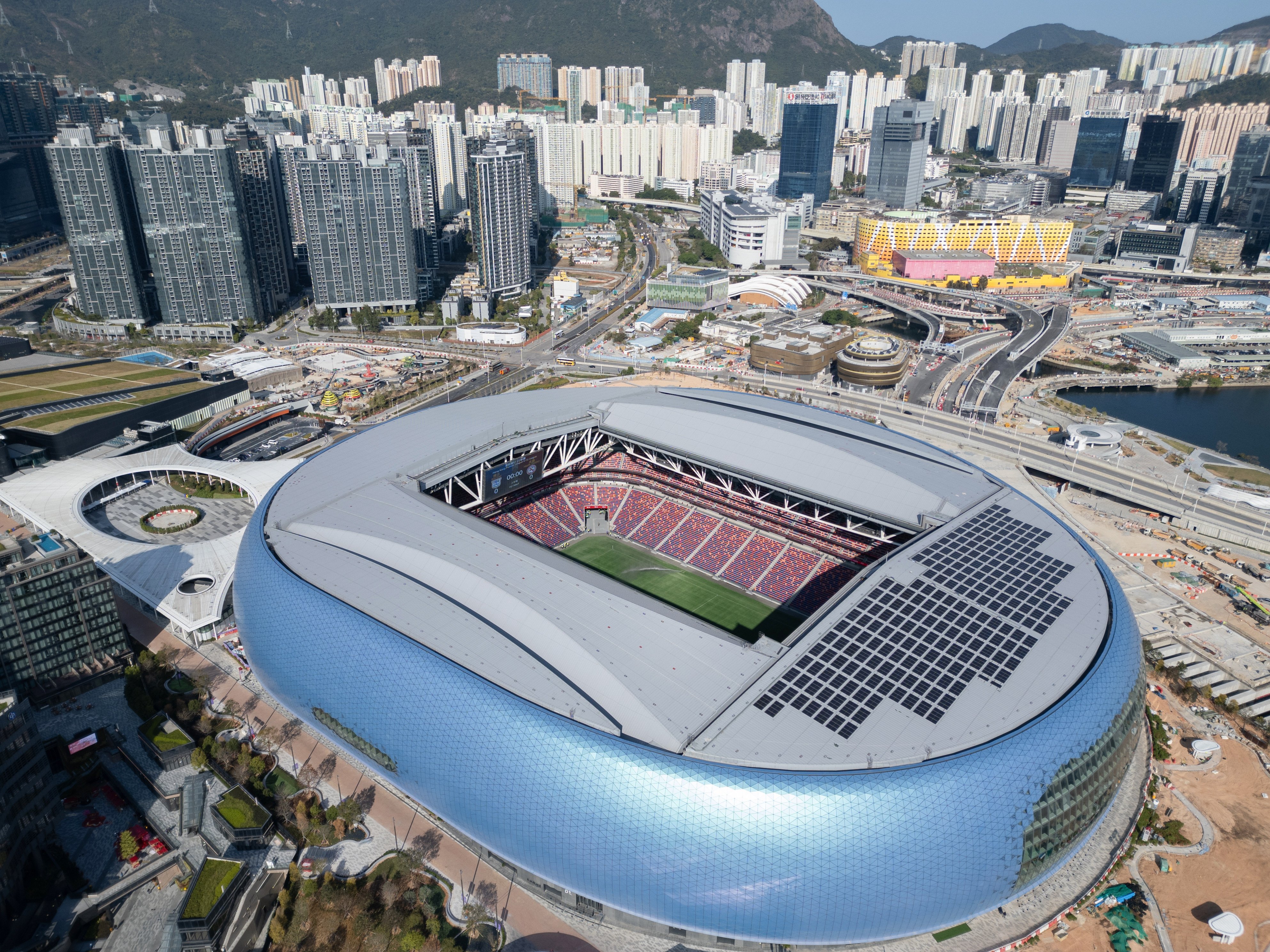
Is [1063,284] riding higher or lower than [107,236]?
lower

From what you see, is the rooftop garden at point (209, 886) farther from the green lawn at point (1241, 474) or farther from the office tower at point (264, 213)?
the office tower at point (264, 213)

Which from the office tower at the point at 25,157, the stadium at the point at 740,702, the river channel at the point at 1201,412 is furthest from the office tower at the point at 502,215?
the office tower at the point at 25,157

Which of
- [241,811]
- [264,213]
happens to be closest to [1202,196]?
[264,213]

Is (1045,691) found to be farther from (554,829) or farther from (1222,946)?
(554,829)

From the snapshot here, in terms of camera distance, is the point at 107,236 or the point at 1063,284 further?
the point at 1063,284

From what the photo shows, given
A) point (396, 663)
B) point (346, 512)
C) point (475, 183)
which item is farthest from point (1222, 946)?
point (475, 183)

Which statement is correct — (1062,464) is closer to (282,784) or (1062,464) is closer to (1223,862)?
(1223,862)

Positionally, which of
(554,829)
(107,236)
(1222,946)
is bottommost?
(1222,946)
